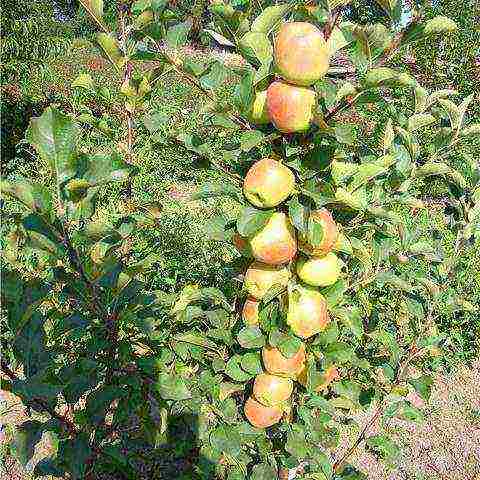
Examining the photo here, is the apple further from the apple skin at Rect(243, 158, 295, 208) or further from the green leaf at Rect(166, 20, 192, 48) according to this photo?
the green leaf at Rect(166, 20, 192, 48)

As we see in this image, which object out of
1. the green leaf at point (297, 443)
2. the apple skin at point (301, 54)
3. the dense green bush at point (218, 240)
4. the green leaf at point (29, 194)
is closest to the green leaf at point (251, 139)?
the dense green bush at point (218, 240)

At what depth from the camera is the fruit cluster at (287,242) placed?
3.04ft

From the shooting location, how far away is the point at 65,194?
2.91ft

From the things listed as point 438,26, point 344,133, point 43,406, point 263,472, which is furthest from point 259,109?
point 263,472

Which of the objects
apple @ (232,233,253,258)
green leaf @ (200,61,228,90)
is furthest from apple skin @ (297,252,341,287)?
green leaf @ (200,61,228,90)

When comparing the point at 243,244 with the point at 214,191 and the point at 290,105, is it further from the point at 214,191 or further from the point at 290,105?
the point at 290,105

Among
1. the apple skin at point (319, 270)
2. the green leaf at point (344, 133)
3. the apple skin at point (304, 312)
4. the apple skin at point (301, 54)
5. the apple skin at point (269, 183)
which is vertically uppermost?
the apple skin at point (301, 54)

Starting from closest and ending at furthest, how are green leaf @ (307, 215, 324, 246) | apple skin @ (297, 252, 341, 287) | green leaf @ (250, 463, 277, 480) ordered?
1. green leaf @ (307, 215, 324, 246)
2. apple skin @ (297, 252, 341, 287)
3. green leaf @ (250, 463, 277, 480)

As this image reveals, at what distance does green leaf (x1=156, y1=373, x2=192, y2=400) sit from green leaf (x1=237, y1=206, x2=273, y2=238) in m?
0.41

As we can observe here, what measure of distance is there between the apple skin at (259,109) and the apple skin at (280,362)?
471 mm

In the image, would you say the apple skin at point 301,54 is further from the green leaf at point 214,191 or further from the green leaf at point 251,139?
the green leaf at point 214,191

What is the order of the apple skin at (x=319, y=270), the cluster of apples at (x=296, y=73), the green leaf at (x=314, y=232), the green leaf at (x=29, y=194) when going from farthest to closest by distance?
the apple skin at (x=319, y=270)
the green leaf at (x=314, y=232)
the cluster of apples at (x=296, y=73)
the green leaf at (x=29, y=194)

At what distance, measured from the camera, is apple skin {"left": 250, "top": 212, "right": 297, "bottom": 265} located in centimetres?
107

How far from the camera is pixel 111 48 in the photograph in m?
1.16
